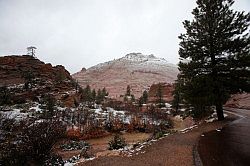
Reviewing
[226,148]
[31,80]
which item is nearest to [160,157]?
[226,148]

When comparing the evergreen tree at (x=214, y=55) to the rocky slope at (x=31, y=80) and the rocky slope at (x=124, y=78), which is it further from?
the rocky slope at (x=124, y=78)

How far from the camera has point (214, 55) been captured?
18781 mm

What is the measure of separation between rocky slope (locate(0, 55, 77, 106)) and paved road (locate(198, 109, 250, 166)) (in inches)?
1460

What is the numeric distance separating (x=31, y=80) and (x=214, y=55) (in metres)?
39.5

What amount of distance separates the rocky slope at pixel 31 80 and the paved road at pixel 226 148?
1460 inches

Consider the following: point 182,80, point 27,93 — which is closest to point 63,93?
point 27,93

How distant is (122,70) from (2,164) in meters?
173

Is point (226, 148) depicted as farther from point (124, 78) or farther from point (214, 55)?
point (124, 78)

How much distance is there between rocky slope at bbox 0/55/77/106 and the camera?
46.0 metres

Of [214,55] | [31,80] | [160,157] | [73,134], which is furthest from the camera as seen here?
[31,80]

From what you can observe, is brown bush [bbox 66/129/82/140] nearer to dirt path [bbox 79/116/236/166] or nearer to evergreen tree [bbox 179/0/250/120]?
evergreen tree [bbox 179/0/250/120]

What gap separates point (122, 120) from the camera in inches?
1592

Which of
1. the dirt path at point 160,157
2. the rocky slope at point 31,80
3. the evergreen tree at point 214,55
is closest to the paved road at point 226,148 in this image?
the dirt path at point 160,157

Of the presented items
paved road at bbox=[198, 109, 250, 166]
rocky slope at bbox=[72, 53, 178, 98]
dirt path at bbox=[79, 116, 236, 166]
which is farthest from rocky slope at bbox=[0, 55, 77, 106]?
rocky slope at bbox=[72, 53, 178, 98]
